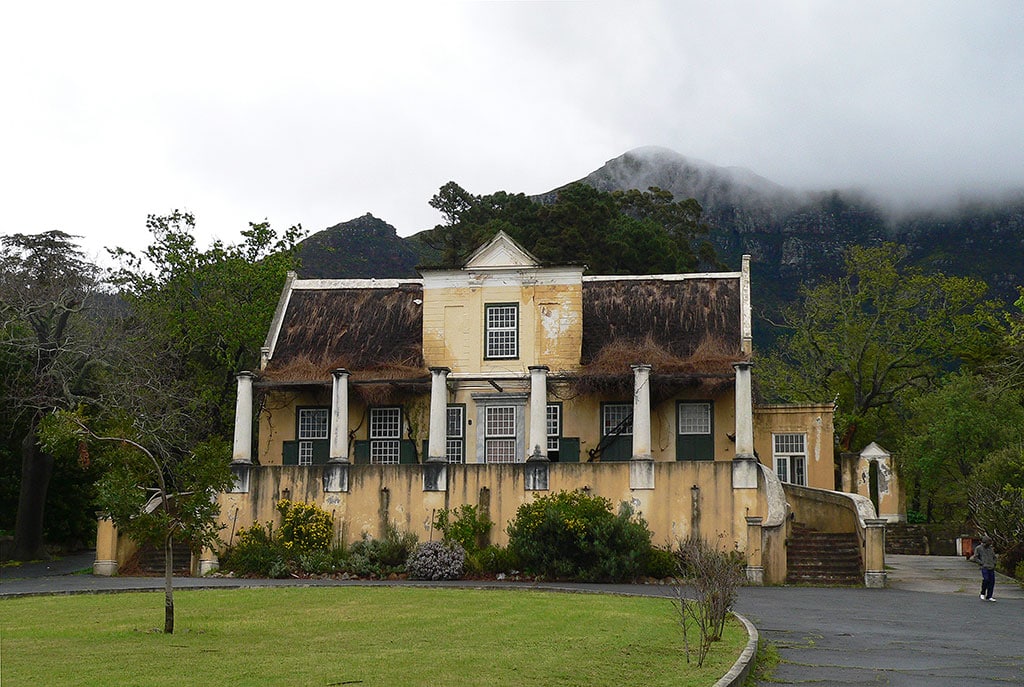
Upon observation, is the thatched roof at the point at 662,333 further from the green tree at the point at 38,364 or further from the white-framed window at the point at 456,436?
the green tree at the point at 38,364

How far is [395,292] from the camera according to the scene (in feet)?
135

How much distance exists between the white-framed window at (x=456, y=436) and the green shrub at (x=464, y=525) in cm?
399

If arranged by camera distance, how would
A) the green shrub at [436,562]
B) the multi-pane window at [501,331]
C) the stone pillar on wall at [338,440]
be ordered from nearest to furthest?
the green shrub at [436,562], the stone pillar on wall at [338,440], the multi-pane window at [501,331]

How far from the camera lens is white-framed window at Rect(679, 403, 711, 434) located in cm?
3681

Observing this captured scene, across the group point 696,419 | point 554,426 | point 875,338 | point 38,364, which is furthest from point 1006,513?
point 38,364

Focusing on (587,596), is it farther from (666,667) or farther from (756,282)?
(756,282)

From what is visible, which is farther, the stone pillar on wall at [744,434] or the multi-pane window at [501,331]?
the multi-pane window at [501,331]

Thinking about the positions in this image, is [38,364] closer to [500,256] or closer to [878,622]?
[500,256]

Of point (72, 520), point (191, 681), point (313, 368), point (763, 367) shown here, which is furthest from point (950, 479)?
point (191, 681)

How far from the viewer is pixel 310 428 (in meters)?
38.7

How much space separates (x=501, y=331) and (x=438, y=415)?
423 cm

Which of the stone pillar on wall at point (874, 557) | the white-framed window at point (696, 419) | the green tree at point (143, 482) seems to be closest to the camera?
the green tree at point (143, 482)

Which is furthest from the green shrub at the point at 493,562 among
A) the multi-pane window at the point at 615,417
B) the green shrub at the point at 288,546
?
the multi-pane window at the point at 615,417

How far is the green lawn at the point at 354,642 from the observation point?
12.3 m
